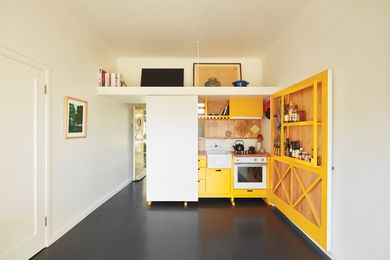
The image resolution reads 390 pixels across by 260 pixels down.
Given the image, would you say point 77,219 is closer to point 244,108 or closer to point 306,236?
point 306,236

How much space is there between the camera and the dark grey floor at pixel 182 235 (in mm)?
2154

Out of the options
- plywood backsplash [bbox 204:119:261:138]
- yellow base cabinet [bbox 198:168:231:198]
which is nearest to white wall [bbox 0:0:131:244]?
yellow base cabinet [bbox 198:168:231:198]

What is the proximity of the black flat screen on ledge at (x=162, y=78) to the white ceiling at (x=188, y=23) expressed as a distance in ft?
1.26

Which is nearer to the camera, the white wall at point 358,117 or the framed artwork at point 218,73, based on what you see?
the white wall at point 358,117

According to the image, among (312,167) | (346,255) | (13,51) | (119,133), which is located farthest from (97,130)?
(346,255)

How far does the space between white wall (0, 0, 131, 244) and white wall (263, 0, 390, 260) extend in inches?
121

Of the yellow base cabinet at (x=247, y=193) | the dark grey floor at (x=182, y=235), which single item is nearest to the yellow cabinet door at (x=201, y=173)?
the dark grey floor at (x=182, y=235)

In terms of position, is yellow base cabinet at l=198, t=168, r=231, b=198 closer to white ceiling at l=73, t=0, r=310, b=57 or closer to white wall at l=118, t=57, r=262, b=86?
white wall at l=118, t=57, r=262, b=86

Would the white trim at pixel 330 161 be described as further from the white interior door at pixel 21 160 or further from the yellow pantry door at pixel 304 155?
the white interior door at pixel 21 160

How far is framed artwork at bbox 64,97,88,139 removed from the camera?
253cm

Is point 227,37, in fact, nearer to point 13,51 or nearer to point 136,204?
point 13,51

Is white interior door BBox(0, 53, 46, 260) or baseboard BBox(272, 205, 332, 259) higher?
white interior door BBox(0, 53, 46, 260)

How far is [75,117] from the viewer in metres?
2.68

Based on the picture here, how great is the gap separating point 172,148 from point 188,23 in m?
2.02
